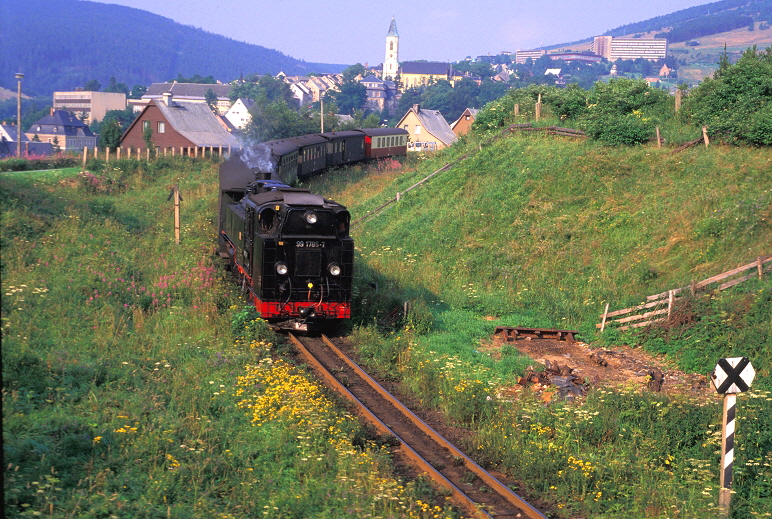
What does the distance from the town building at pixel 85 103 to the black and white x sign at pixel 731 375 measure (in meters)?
153

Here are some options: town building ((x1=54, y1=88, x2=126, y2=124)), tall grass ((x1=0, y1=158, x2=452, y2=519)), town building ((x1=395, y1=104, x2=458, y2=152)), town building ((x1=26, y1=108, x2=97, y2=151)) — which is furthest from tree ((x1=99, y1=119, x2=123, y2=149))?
town building ((x1=54, y1=88, x2=126, y2=124))

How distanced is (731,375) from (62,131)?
13130 cm

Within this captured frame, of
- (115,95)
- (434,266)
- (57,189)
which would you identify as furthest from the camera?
(115,95)

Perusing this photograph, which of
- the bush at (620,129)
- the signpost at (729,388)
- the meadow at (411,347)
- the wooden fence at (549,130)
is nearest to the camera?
the meadow at (411,347)

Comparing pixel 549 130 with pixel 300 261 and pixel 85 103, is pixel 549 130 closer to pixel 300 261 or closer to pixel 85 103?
pixel 300 261

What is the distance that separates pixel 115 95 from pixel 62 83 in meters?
138

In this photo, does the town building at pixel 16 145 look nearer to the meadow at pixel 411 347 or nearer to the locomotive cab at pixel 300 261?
the meadow at pixel 411 347

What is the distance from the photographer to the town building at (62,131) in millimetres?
124000

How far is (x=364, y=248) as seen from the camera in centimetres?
2891

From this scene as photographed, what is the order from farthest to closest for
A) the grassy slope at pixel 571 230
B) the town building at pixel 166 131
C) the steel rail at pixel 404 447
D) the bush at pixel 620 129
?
the town building at pixel 166 131 < the bush at pixel 620 129 < the grassy slope at pixel 571 230 < the steel rail at pixel 404 447

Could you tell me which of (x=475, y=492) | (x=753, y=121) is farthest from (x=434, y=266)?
(x=475, y=492)

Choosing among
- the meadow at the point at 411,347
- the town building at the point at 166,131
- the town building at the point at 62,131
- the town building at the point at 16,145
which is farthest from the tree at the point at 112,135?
the town building at the point at 62,131

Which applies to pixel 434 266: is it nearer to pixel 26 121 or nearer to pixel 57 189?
pixel 57 189

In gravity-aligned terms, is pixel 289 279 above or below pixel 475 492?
above
